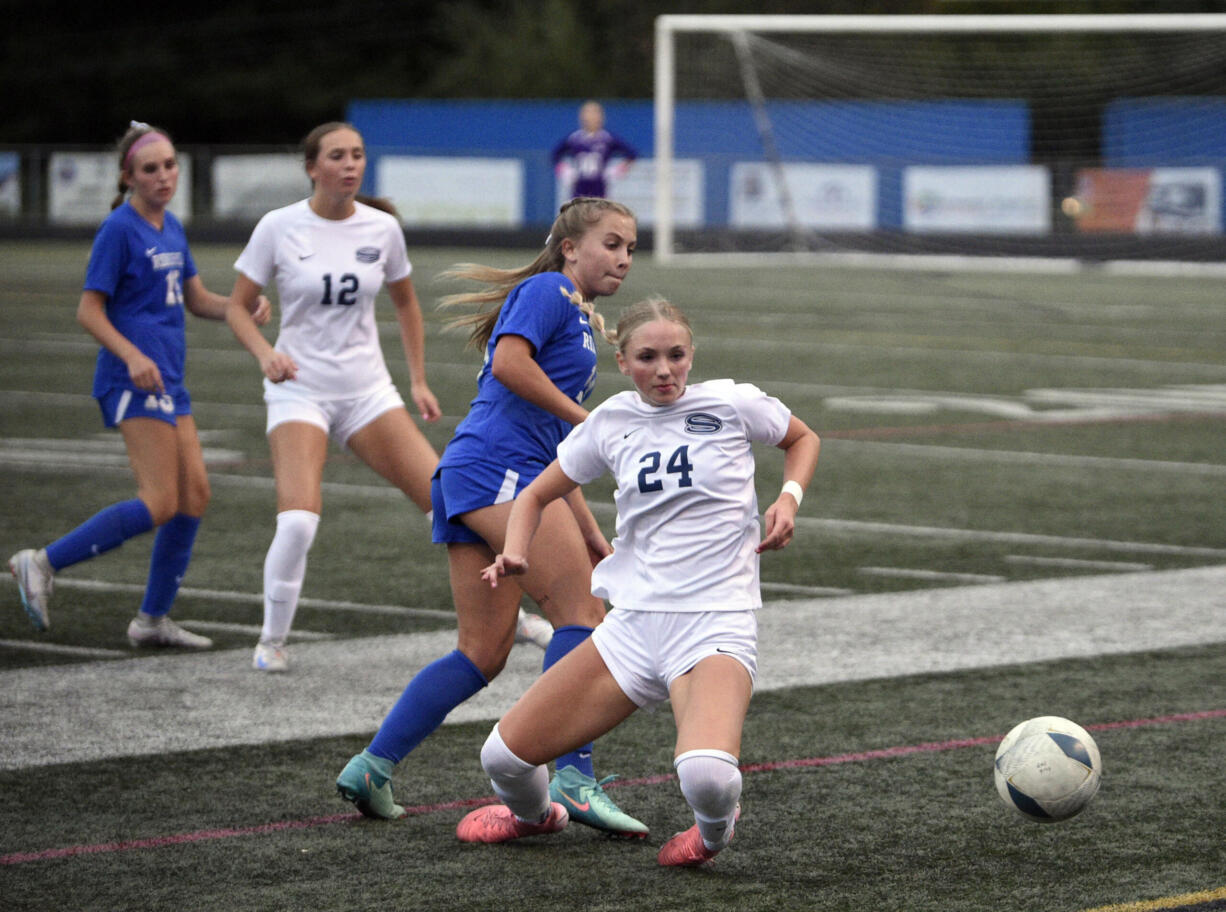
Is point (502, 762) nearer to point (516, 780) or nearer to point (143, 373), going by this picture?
point (516, 780)

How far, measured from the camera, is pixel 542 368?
214 inches

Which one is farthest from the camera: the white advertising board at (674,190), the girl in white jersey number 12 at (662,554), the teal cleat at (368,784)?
the white advertising board at (674,190)

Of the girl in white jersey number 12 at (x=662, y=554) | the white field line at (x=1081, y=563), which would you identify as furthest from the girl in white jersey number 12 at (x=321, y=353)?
the white field line at (x=1081, y=563)

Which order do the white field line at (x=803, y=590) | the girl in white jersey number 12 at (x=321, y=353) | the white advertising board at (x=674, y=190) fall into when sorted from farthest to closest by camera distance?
1. the white advertising board at (x=674, y=190)
2. the white field line at (x=803, y=590)
3. the girl in white jersey number 12 at (x=321, y=353)

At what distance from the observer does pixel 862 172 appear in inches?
1367

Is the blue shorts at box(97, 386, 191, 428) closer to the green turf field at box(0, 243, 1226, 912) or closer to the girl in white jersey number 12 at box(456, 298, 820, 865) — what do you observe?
the green turf field at box(0, 243, 1226, 912)

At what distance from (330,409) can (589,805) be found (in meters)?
2.59

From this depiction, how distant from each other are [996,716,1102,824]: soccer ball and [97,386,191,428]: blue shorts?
372cm

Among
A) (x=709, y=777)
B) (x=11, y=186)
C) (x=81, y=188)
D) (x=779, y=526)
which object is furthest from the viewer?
(x=11, y=186)

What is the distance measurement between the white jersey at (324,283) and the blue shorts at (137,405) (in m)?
0.49

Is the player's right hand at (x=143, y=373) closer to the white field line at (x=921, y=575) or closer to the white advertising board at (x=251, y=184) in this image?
the white field line at (x=921, y=575)

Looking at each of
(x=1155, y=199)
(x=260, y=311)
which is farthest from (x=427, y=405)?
(x=1155, y=199)

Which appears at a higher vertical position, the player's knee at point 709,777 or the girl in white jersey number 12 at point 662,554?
the girl in white jersey number 12 at point 662,554

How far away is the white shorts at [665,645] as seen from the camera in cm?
468
